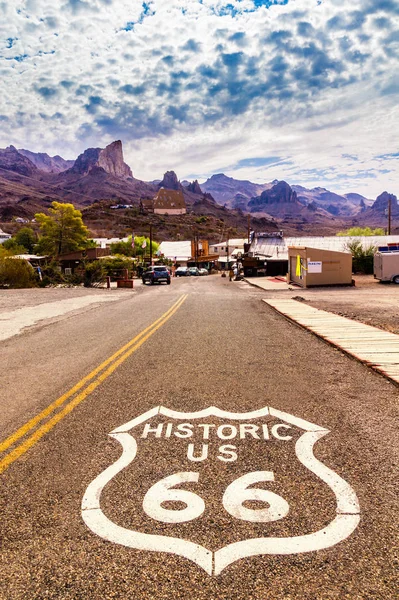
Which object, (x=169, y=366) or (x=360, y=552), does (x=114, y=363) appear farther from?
(x=360, y=552)

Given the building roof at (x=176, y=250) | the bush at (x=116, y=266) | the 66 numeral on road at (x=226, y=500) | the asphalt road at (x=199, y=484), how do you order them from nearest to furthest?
1. the asphalt road at (x=199, y=484)
2. the 66 numeral on road at (x=226, y=500)
3. the bush at (x=116, y=266)
4. the building roof at (x=176, y=250)

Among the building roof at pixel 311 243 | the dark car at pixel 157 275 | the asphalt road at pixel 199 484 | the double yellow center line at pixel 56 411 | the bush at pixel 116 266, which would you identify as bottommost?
the asphalt road at pixel 199 484

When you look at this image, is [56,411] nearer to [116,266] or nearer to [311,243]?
[116,266]

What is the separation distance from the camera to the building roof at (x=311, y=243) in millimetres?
49981

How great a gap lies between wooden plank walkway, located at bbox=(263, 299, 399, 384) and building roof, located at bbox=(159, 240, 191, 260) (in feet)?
267

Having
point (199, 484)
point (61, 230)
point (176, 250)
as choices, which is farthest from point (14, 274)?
point (176, 250)

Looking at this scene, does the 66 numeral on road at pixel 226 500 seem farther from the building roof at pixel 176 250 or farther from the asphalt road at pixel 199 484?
the building roof at pixel 176 250

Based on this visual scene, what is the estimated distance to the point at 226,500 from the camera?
9.96ft

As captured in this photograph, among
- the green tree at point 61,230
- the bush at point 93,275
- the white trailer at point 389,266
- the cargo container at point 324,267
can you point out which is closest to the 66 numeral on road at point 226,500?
the cargo container at point 324,267

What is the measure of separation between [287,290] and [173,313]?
1501 cm

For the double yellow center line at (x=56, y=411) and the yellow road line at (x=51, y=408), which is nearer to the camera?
the double yellow center line at (x=56, y=411)

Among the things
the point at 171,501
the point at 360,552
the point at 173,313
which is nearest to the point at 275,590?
the point at 360,552

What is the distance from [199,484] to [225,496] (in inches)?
10.9

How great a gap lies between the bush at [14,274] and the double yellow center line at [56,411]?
28.3m
